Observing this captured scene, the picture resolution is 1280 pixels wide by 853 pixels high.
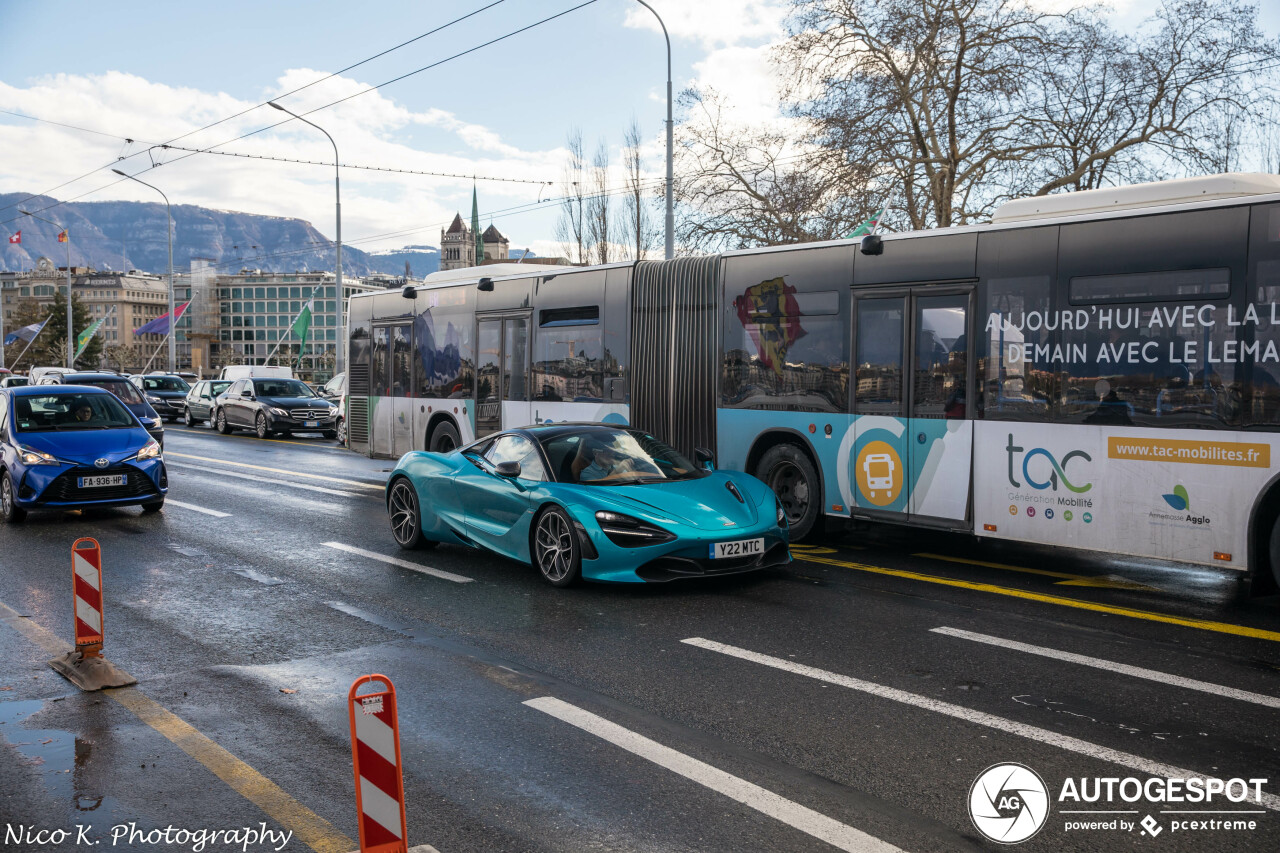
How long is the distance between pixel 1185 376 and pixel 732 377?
4885 millimetres

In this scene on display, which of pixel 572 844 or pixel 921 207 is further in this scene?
pixel 921 207

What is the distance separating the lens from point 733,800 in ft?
13.8

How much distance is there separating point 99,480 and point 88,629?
6.72 metres

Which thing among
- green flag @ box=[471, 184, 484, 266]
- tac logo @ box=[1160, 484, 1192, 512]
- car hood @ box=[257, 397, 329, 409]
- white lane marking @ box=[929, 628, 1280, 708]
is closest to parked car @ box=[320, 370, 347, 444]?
car hood @ box=[257, 397, 329, 409]

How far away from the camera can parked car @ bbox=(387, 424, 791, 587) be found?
8.07 meters

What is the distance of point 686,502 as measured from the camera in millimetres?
8359

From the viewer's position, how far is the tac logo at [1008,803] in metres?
3.93

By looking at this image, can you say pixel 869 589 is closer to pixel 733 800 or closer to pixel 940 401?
pixel 940 401

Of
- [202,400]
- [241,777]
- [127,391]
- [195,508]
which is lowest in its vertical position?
[241,777]

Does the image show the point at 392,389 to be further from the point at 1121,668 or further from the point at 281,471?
the point at 1121,668

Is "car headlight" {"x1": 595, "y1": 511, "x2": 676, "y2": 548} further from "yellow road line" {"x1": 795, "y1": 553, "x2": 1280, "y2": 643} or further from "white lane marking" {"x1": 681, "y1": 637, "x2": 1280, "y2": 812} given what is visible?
"yellow road line" {"x1": 795, "y1": 553, "x2": 1280, "y2": 643}

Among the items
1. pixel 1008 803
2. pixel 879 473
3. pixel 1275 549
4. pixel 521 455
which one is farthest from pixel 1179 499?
pixel 521 455

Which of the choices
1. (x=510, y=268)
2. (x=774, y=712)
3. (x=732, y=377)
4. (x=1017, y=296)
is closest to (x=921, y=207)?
(x=510, y=268)

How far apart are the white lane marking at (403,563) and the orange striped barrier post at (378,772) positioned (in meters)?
5.36
